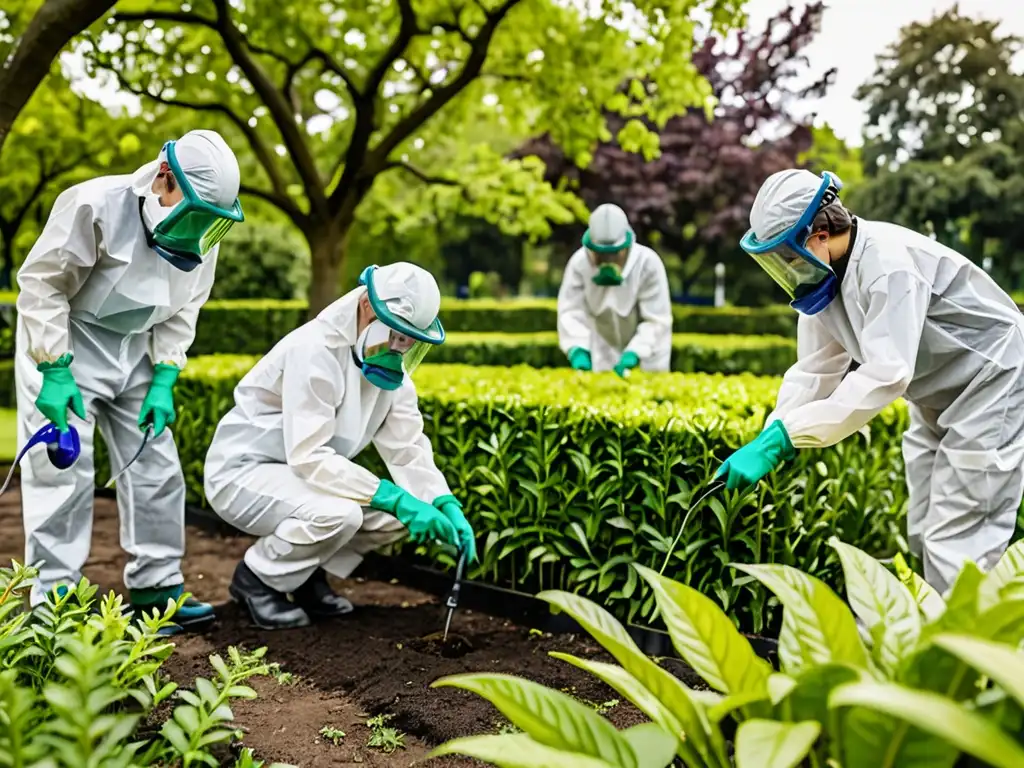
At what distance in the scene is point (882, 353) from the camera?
3.06m

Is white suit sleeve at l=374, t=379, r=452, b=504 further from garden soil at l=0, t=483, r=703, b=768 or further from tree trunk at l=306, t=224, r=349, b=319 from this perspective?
tree trunk at l=306, t=224, r=349, b=319

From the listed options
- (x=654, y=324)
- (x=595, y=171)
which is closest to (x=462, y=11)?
(x=654, y=324)

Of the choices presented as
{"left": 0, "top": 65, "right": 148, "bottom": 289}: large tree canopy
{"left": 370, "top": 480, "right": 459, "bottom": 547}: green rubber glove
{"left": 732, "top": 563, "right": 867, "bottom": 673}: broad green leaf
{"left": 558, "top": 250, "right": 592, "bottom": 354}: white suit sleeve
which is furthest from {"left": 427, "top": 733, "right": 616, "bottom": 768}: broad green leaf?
{"left": 0, "top": 65, "right": 148, "bottom": 289}: large tree canopy

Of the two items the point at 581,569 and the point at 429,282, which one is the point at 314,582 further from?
the point at 429,282

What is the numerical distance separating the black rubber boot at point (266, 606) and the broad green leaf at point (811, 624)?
2.83 m

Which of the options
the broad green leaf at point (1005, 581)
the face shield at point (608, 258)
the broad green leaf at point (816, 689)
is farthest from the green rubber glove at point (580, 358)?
the broad green leaf at point (816, 689)

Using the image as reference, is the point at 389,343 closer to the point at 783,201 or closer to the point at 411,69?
the point at 783,201

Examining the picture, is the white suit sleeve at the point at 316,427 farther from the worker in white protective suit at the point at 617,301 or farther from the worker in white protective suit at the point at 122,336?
the worker in white protective suit at the point at 617,301

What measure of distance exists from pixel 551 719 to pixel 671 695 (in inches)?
10.3

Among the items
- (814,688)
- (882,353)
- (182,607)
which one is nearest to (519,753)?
(814,688)

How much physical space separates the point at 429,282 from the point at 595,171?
62.8 ft

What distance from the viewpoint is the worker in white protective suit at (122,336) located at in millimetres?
3650

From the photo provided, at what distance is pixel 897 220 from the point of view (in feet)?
70.1

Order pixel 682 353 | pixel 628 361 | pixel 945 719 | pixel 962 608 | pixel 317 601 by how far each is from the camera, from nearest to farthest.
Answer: pixel 945 719 → pixel 962 608 → pixel 317 601 → pixel 628 361 → pixel 682 353
